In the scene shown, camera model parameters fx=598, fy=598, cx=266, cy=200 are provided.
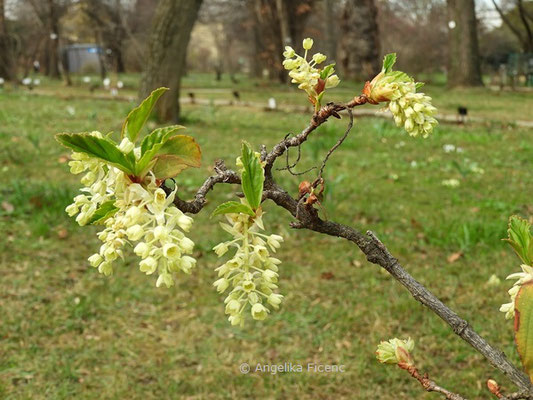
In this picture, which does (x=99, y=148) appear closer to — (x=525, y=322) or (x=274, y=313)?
(x=525, y=322)

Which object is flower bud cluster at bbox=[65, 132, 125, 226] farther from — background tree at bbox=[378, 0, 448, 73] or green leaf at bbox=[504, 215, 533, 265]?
background tree at bbox=[378, 0, 448, 73]

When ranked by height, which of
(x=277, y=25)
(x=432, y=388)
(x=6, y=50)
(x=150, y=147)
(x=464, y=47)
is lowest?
(x=432, y=388)

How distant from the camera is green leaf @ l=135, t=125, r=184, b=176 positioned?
72 cm

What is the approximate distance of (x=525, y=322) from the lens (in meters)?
0.76

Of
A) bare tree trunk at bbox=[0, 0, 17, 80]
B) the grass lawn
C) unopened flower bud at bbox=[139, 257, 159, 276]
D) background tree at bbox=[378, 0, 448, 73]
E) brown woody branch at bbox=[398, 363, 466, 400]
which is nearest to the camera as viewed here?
unopened flower bud at bbox=[139, 257, 159, 276]

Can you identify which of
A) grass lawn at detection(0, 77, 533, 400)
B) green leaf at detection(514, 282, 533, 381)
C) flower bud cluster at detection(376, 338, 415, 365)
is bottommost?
grass lawn at detection(0, 77, 533, 400)

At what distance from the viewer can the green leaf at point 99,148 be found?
26.8 inches

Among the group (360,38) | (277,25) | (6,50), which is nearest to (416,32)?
(277,25)

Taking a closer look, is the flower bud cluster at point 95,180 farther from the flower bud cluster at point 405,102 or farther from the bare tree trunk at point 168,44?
the bare tree trunk at point 168,44

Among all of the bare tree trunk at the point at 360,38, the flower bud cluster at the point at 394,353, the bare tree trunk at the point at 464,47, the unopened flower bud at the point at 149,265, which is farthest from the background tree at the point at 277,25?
the unopened flower bud at the point at 149,265

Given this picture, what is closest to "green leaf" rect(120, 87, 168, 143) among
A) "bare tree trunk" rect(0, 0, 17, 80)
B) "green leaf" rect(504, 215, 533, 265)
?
"green leaf" rect(504, 215, 533, 265)

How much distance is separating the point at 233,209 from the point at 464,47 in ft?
54.7

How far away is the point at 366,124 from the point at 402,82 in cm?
892

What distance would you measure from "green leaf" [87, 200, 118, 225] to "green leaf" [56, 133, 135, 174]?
6cm
